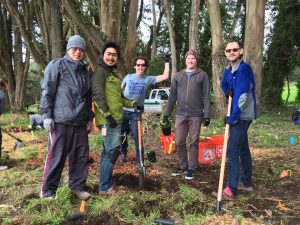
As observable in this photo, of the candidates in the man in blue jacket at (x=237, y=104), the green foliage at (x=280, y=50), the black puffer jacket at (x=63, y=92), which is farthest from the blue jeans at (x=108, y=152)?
the green foliage at (x=280, y=50)

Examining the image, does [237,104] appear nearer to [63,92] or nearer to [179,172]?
[179,172]

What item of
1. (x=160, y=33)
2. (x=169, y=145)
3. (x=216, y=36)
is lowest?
(x=169, y=145)

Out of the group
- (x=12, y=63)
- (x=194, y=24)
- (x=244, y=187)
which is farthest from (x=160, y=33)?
(x=244, y=187)

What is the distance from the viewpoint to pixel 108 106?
4516 mm

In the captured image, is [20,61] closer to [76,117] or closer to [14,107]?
[14,107]

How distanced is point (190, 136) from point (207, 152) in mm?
939

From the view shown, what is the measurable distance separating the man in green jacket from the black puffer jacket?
211 millimetres

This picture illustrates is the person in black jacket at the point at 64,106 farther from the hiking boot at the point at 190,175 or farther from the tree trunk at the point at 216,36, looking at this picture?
the tree trunk at the point at 216,36

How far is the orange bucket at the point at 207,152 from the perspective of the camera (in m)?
6.29

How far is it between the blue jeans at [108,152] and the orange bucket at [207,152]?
2.15m

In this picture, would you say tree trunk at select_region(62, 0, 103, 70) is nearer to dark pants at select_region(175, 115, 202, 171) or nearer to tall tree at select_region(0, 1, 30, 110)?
dark pants at select_region(175, 115, 202, 171)

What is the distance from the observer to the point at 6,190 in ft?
16.4

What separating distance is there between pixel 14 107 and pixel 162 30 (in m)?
13.7

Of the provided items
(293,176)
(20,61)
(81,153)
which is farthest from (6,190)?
(20,61)
